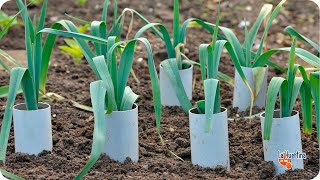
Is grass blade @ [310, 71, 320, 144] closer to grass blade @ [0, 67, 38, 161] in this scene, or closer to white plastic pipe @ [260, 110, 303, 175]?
white plastic pipe @ [260, 110, 303, 175]

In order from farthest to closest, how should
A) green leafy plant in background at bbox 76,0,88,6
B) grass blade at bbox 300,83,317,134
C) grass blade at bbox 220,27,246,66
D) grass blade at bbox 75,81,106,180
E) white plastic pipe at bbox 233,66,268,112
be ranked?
green leafy plant in background at bbox 76,0,88,6
white plastic pipe at bbox 233,66,268,112
grass blade at bbox 220,27,246,66
grass blade at bbox 300,83,317,134
grass blade at bbox 75,81,106,180

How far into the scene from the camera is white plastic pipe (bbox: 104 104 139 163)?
238cm

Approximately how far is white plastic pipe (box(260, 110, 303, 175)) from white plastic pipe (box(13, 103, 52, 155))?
0.76 m

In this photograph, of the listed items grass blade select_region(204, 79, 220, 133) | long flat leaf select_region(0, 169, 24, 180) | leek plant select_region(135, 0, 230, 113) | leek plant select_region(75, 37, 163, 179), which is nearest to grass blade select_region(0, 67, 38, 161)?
long flat leaf select_region(0, 169, 24, 180)

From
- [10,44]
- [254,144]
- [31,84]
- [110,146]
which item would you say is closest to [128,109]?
[110,146]

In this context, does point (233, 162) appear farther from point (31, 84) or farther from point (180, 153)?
point (31, 84)

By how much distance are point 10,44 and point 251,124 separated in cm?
175

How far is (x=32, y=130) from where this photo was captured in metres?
2.45

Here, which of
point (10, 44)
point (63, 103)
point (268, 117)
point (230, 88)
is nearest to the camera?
point (268, 117)

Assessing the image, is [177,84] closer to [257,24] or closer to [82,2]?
[257,24]

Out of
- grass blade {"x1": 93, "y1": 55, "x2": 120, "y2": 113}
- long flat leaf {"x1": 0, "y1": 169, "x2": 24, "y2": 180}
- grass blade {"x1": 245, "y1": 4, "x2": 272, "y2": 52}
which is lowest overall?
long flat leaf {"x1": 0, "y1": 169, "x2": 24, "y2": 180}

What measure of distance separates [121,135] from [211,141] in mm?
307

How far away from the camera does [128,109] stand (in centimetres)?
243

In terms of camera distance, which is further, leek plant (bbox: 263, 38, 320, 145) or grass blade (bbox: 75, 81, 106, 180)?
leek plant (bbox: 263, 38, 320, 145)
